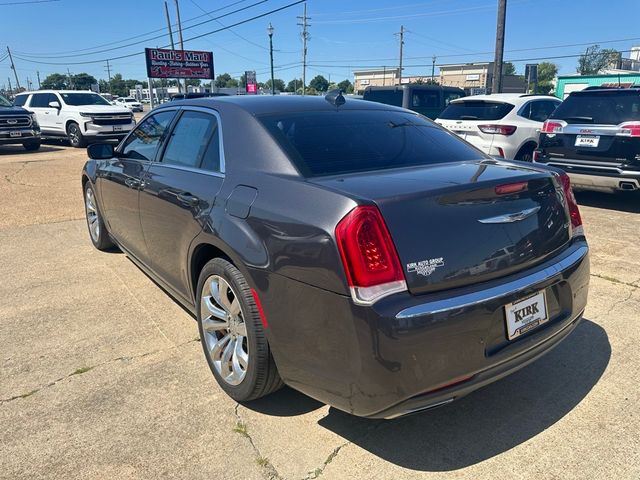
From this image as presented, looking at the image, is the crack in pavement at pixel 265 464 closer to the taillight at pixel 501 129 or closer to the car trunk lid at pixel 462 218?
the car trunk lid at pixel 462 218

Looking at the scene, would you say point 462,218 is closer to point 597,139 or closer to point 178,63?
point 597,139

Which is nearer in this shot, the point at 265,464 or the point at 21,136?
the point at 265,464

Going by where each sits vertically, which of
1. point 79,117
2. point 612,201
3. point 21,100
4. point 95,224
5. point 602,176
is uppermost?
point 21,100

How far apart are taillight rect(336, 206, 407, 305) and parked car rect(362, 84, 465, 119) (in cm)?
1368

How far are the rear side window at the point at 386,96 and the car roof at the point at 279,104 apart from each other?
12.8 metres

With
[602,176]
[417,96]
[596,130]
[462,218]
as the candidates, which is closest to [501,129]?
[596,130]

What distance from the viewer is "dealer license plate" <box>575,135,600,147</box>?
6.78 metres

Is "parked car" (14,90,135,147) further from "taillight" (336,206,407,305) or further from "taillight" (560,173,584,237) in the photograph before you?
"taillight" (336,206,407,305)

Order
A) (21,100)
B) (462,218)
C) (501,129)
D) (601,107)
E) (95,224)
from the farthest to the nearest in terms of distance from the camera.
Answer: (21,100)
(501,129)
(601,107)
(95,224)
(462,218)

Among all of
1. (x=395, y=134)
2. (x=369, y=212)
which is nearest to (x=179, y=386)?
(x=369, y=212)

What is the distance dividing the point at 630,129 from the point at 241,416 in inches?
247

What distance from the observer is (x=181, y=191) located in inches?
121

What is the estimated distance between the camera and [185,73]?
3456cm

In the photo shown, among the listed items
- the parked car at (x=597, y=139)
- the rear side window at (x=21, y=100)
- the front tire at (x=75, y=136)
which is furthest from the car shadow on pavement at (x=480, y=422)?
the rear side window at (x=21, y=100)
